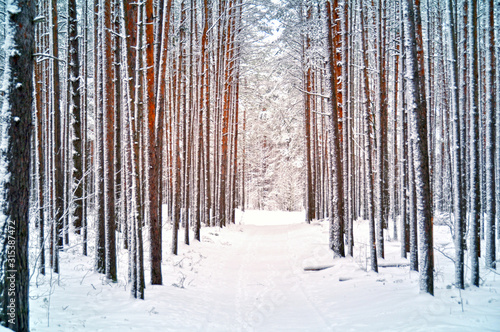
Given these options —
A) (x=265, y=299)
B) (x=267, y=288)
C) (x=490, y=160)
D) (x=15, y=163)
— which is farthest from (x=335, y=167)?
(x=15, y=163)

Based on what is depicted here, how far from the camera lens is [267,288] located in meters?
8.47

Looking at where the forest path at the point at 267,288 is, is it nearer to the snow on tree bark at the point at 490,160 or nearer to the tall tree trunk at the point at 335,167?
the tall tree trunk at the point at 335,167

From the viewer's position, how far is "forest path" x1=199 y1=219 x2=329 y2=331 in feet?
19.9

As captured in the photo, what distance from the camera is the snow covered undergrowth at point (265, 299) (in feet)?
17.3

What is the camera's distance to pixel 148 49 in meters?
7.50

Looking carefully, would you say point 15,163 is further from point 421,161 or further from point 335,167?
point 335,167

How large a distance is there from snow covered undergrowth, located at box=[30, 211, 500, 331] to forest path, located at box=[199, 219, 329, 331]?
2 cm

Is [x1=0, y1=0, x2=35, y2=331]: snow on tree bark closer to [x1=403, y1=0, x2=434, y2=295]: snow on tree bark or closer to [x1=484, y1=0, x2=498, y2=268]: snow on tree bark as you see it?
[x1=403, y1=0, x2=434, y2=295]: snow on tree bark

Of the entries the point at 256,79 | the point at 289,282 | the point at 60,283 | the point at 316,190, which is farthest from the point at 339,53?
the point at 256,79

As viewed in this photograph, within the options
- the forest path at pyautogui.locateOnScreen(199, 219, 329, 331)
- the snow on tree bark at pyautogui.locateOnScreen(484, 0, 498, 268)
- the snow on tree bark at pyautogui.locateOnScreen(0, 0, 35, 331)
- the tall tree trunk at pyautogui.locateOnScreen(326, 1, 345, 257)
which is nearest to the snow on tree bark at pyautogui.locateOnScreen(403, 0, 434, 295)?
the forest path at pyautogui.locateOnScreen(199, 219, 329, 331)

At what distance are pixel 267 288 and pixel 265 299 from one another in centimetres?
97

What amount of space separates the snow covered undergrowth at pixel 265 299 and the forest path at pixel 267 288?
0.9 inches

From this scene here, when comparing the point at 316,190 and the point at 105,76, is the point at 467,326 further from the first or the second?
the point at 316,190

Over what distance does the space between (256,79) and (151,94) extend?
23.3 meters
